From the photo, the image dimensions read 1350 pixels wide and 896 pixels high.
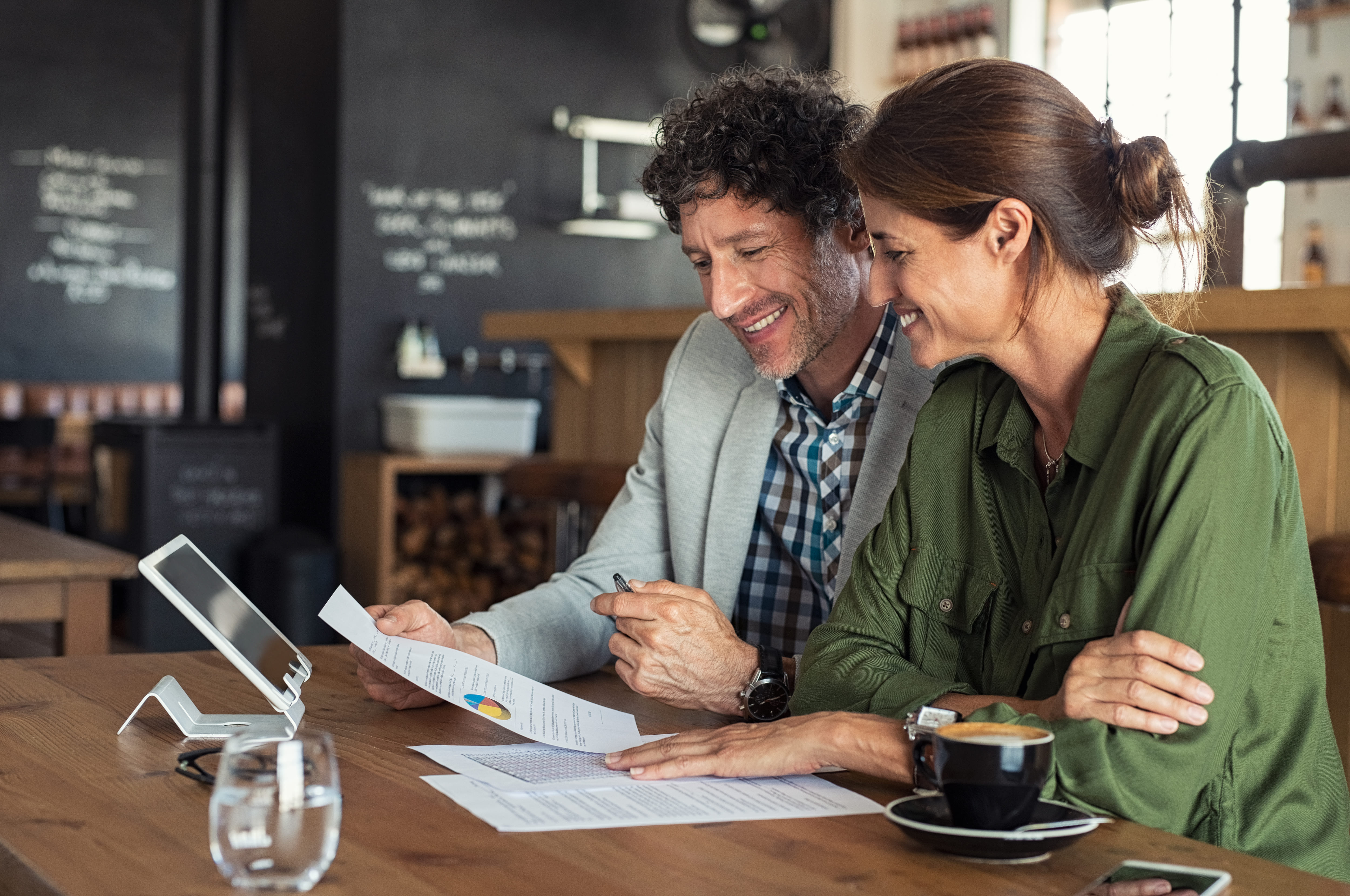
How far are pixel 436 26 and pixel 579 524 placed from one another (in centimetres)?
253

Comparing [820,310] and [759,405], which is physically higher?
→ [820,310]

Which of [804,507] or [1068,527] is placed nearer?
[1068,527]

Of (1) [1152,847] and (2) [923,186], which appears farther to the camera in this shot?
(2) [923,186]

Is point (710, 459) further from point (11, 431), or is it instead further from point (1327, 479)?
point (11, 431)

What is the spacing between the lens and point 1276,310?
2264 mm

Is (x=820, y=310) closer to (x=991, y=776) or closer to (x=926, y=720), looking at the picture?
(x=926, y=720)

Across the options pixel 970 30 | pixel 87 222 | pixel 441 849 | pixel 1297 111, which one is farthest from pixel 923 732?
pixel 87 222

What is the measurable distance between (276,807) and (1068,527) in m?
0.77

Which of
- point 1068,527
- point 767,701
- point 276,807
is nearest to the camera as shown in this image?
point 276,807

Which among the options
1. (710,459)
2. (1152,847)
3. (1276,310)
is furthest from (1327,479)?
(1152,847)

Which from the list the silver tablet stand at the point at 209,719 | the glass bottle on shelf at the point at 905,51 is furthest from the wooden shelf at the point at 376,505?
the silver tablet stand at the point at 209,719

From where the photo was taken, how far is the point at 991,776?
3.06 ft

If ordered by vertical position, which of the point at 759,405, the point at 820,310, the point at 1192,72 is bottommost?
the point at 759,405

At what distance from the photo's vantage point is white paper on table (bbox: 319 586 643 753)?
1306mm
